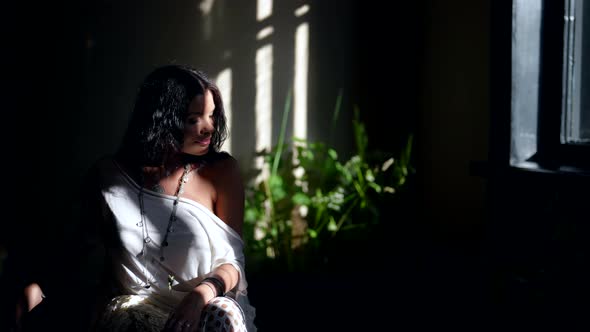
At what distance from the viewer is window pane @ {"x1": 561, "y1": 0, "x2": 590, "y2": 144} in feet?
6.05

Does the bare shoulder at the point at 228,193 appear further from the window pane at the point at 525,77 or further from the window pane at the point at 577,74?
the window pane at the point at 577,74

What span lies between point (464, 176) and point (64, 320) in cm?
165

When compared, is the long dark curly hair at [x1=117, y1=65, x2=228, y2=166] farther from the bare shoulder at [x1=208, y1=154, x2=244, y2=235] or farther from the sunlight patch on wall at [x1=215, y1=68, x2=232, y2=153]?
the sunlight patch on wall at [x1=215, y1=68, x2=232, y2=153]

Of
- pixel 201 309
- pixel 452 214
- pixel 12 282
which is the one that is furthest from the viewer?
pixel 452 214

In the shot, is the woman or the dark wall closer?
the woman

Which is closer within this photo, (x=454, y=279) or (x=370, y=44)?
(x=454, y=279)

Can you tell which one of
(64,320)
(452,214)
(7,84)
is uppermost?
(7,84)

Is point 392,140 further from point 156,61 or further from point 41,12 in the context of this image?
point 41,12

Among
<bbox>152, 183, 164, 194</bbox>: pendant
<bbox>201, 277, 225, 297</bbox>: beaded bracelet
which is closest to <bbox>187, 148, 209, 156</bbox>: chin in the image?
<bbox>152, 183, 164, 194</bbox>: pendant

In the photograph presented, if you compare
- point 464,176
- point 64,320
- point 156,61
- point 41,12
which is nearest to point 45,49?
point 41,12

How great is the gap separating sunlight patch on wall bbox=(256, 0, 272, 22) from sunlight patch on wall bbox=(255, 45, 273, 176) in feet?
0.43

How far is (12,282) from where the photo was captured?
2.15 meters

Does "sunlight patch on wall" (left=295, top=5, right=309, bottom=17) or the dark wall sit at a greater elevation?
"sunlight patch on wall" (left=295, top=5, right=309, bottom=17)

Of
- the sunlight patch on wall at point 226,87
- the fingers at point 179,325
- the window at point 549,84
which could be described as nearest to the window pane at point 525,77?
the window at point 549,84
